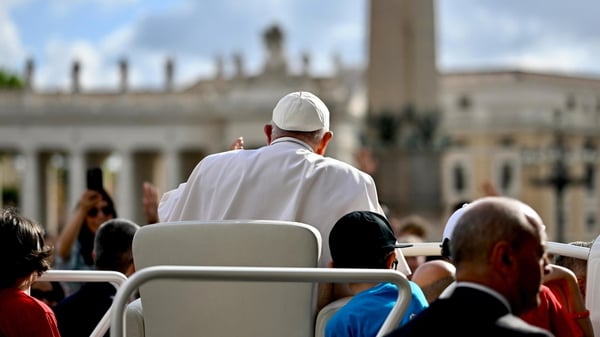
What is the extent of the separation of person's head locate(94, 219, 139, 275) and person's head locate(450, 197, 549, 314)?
10.8ft

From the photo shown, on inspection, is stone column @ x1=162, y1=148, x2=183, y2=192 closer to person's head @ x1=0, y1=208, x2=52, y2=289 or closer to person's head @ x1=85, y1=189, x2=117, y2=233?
person's head @ x1=85, y1=189, x2=117, y2=233

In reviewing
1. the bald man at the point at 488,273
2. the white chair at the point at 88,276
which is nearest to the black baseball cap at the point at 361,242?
the bald man at the point at 488,273

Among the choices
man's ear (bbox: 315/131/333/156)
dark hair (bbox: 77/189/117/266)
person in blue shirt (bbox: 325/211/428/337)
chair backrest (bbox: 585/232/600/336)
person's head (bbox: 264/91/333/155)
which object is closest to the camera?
person in blue shirt (bbox: 325/211/428/337)

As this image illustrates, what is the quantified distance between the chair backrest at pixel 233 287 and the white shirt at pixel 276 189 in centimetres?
50

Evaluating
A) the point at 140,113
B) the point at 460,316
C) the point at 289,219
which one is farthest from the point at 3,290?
the point at 140,113

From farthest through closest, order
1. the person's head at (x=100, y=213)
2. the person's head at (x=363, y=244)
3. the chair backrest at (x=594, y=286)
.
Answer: the person's head at (x=100, y=213) → the chair backrest at (x=594, y=286) → the person's head at (x=363, y=244)

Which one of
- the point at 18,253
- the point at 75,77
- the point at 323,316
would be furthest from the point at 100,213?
the point at 75,77

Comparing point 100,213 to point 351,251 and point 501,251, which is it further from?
point 501,251

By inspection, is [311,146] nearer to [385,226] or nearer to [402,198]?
[385,226]

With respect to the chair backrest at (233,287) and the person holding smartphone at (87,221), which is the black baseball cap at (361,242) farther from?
the person holding smartphone at (87,221)

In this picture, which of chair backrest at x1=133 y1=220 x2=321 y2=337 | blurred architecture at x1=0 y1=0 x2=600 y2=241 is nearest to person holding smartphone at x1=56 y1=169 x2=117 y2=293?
chair backrest at x1=133 y1=220 x2=321 y2=337

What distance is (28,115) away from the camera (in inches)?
3022

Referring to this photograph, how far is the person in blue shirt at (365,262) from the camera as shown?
13.2ft

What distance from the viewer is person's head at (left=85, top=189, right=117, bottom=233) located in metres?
8.30
